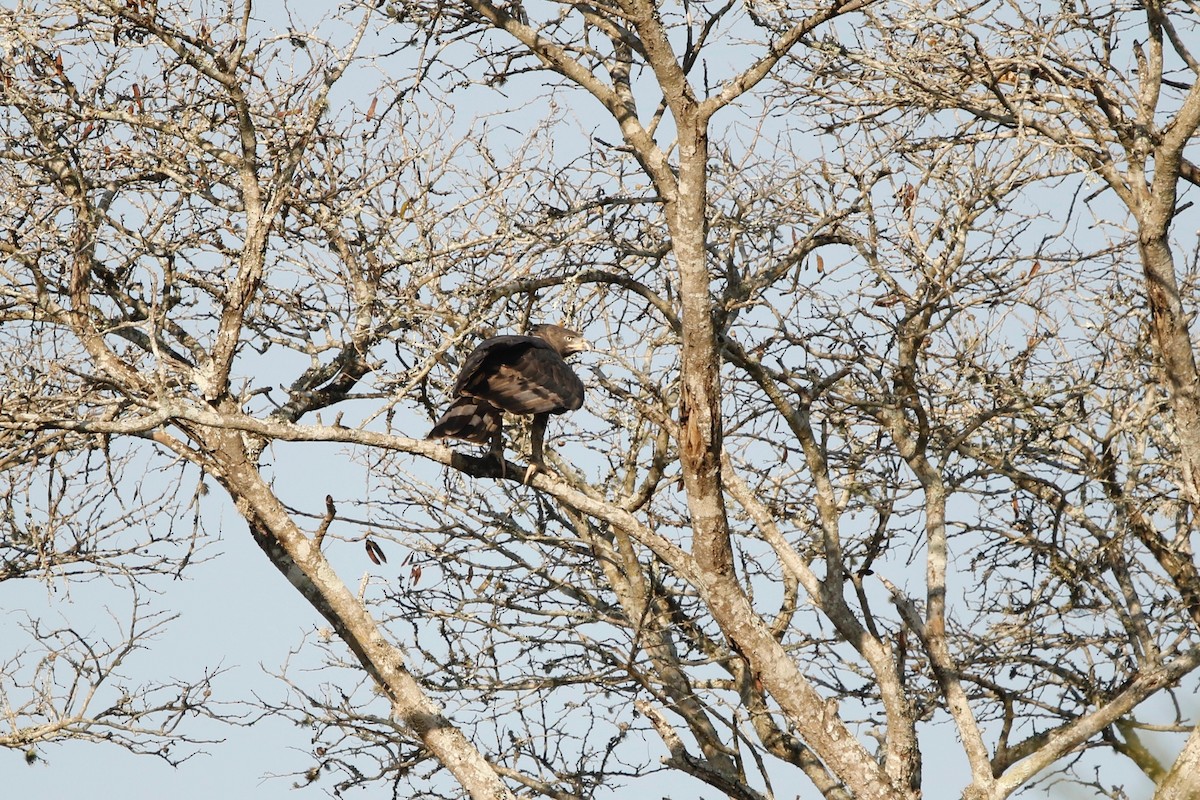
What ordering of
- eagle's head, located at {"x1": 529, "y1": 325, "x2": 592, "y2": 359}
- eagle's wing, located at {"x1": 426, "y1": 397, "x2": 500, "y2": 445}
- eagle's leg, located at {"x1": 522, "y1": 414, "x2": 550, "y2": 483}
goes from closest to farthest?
1. eagle's wing, located at {"x1": 426, "y1": 397, "x2": 500, "y2": 445}
2. eagle's leg, located at {"x1": 522, "y1": 414, "x2": 550, "y2": 483}
3. eagle's head, located at {"x1": 529, "y1": 325, "x2": 592, "y2": 359}

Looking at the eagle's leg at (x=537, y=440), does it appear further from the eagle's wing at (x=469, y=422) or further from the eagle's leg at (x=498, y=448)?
the eagle's wing at (x=469, y=422)

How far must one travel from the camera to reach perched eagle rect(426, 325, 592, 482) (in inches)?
249

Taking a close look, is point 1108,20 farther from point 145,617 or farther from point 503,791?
point 145,617

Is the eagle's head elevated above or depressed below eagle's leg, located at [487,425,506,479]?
above

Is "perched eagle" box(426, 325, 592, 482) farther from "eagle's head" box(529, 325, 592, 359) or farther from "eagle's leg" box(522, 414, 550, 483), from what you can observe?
"eagle's head" box(529, 325, 592, 359)

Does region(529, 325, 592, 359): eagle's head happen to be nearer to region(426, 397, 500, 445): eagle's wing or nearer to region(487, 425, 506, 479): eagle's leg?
region(487, 425, 506, 479): eagle's leg

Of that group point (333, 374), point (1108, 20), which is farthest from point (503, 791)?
point (1108, 20)

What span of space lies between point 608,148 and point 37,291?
3.51 m

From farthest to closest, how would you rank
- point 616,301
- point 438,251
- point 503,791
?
point 616,301
point 438,251
point 503,791

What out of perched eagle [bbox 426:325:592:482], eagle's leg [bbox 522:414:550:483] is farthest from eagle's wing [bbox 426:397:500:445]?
eagle's leg [bbox 522:414:550:483]

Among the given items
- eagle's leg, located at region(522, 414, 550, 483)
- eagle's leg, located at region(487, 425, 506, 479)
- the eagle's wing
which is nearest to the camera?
the eagle's wing

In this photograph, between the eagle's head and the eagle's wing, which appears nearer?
the eagle's wing

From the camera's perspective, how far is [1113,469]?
9.35 m

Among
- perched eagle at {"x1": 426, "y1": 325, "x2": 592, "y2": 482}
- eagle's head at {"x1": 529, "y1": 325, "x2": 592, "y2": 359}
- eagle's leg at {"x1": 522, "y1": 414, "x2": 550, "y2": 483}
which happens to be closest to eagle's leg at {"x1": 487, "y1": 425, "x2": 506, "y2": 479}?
perched eagle at {"x1": 426, "y1": 325, "x2": 592, "y2": 482}
